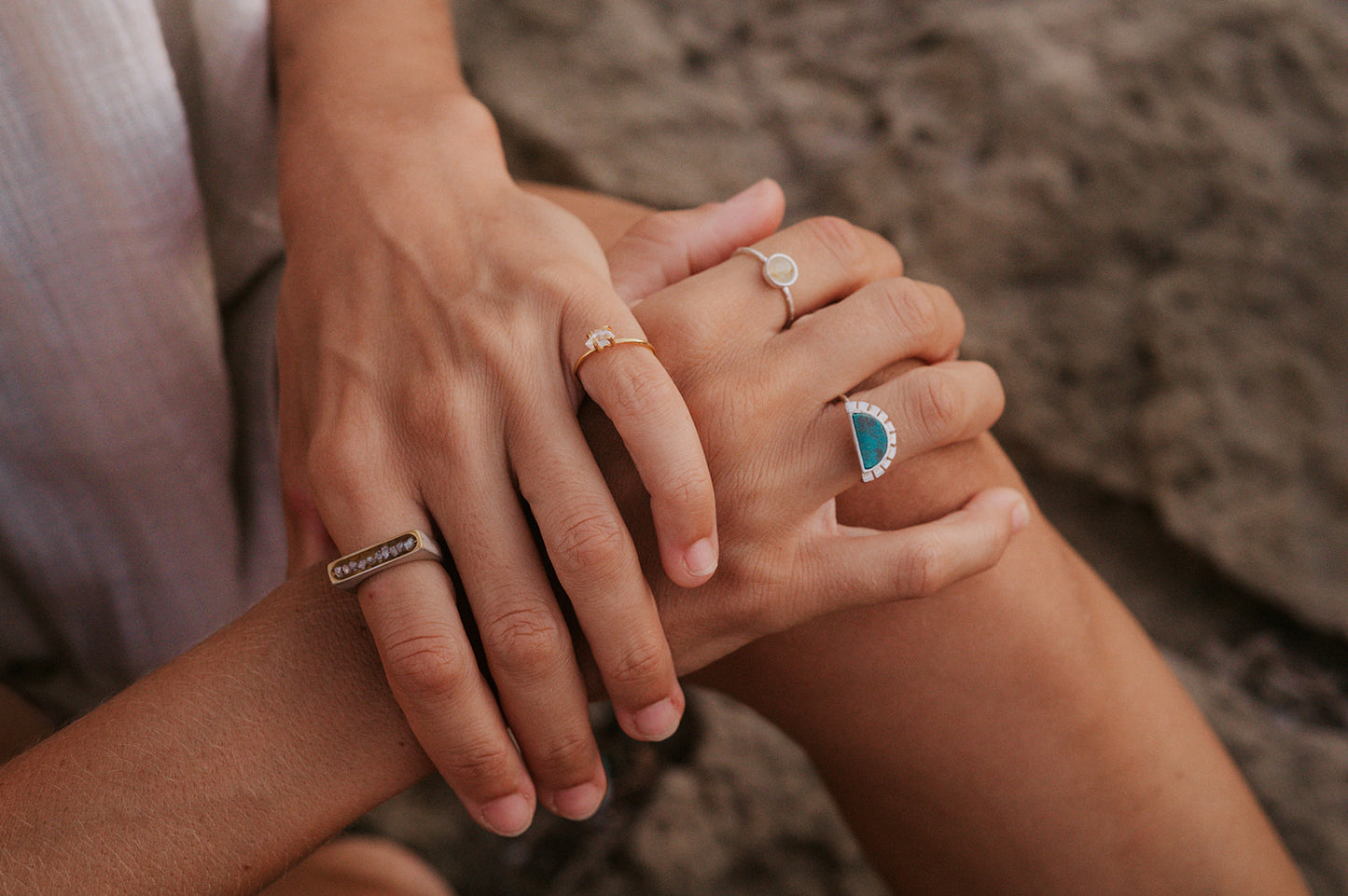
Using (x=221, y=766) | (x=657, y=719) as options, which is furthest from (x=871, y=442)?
(x=221, y=766)

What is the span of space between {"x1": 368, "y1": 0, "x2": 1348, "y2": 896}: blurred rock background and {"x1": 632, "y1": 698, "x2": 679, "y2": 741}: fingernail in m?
0.67

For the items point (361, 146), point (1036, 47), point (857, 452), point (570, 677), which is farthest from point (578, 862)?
point (1036, 47)

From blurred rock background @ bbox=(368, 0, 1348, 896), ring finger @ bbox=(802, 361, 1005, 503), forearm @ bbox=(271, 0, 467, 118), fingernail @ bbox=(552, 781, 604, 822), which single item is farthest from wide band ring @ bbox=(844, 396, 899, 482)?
blurred rock background @ bbox=(368, 0, 1348, 896)

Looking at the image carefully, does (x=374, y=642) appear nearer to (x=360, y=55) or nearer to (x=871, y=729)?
(x=871, y=729)

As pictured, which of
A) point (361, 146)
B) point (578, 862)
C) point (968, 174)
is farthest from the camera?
point (968, 174)

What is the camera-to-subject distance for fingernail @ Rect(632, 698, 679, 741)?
27.6 inches

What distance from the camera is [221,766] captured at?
26.4 inches

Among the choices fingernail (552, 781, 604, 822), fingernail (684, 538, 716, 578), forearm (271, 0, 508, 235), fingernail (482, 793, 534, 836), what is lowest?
fingernail (552, 781, 604, 822)

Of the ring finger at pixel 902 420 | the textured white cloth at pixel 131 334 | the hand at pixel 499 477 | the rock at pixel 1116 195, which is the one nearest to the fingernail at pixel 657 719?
the hand at pixel 499 477

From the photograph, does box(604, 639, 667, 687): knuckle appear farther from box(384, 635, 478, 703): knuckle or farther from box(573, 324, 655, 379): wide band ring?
box(573, 324, 655, 379): wide band ring

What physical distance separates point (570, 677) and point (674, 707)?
0.30 ft

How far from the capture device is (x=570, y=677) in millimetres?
680

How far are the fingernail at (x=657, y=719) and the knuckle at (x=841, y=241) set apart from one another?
42 centimetres

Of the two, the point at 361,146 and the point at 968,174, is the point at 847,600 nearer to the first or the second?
the point at 361,146
